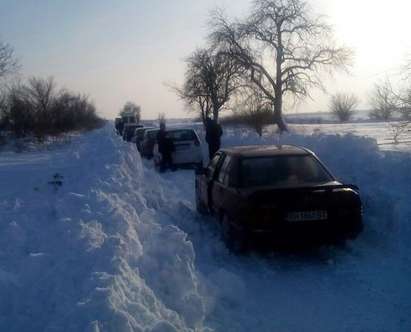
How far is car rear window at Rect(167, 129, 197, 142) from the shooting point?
19.0 metres

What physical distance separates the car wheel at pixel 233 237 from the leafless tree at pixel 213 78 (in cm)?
2991

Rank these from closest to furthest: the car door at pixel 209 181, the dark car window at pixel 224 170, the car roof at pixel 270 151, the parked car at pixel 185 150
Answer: the car roof at pixel 270 151 < the dark car window at pixel 224 170 < the car door at pixel 209 181 < the parked car at pixel 185 150

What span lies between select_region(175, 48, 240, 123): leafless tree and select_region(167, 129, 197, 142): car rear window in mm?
17852

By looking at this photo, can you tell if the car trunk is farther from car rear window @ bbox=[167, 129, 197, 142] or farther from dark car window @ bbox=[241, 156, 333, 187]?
car rear window @ bbox=[167, 129, 197, 142]

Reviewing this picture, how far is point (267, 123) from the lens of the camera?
38688 mm

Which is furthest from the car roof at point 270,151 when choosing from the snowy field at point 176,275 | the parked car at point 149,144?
the parked car at point 149,144

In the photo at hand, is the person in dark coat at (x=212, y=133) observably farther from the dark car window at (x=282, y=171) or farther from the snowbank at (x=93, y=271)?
the dark car window at (x=282, y=171)

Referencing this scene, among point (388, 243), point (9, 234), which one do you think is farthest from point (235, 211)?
point (9, 234)

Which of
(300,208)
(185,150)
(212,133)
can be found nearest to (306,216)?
(300,208)

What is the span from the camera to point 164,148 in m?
18.2

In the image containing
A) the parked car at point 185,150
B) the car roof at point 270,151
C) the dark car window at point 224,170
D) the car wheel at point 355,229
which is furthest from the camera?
the parked car at point 185,150

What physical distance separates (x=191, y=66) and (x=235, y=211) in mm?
34732

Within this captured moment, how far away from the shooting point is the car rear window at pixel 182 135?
18969mm

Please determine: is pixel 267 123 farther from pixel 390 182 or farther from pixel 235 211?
pixel 235 211
